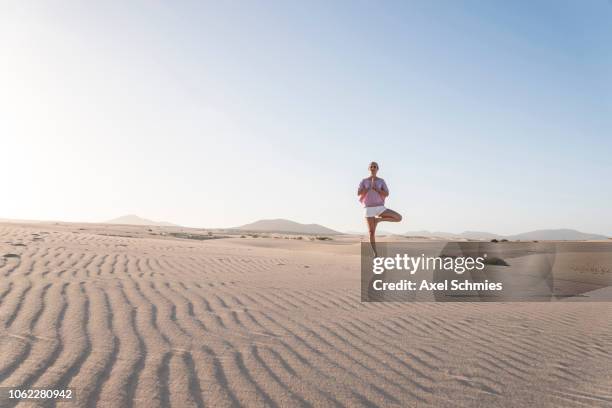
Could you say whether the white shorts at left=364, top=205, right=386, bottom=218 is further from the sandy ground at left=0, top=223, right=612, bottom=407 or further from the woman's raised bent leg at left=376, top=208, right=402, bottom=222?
the sandy ground at left=0, top=223, right=612, bottom=407

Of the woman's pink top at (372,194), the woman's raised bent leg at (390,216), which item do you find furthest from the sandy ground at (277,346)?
the woman's pink top at (372,194)

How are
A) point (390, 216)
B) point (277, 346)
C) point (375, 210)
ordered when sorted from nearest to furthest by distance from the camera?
point (277, 346) < point (390, 216) < point (375, 210)

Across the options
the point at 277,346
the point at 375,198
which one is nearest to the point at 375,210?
the point at 375,198

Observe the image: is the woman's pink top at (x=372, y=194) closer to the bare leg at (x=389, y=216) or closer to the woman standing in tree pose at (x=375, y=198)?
the woman standing in tree pose at (x=375, y=198)

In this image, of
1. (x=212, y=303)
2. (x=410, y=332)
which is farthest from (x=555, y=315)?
(x=212, y=303)

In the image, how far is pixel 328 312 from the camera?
5113 millimetres

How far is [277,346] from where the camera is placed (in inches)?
146

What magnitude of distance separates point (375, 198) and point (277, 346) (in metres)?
4.85

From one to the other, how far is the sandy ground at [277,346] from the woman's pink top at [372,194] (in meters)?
2.16

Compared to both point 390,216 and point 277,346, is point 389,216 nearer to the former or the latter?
point 390,216

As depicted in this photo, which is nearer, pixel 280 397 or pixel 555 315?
pixel 280 397

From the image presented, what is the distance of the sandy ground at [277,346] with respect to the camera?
111 inches

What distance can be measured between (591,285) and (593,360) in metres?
6.67

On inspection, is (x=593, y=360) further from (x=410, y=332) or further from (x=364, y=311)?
(x=364, y=311)
